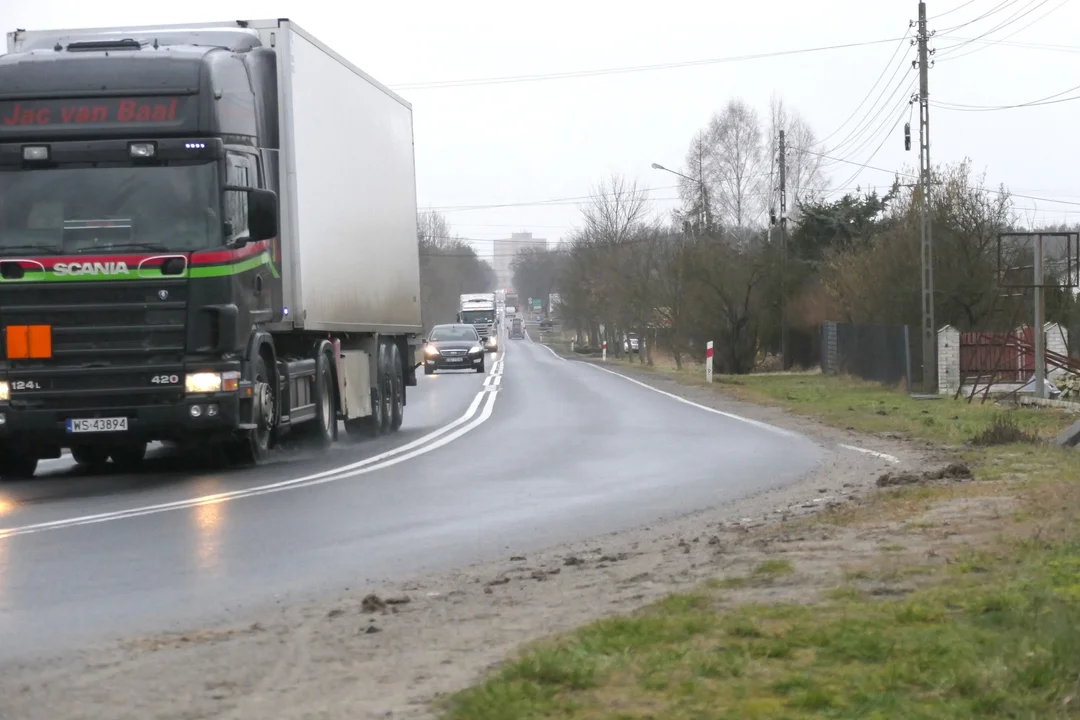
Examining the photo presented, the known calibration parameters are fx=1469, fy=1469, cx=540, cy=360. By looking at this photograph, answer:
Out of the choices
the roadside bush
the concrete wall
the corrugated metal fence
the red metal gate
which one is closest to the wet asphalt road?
the roadside bush

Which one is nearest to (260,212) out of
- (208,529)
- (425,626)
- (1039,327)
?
(208,529)

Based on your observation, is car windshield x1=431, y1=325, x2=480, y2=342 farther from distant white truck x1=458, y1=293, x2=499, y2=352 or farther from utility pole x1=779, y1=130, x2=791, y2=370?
distant white truck x1=458, y1=293, x2=499, y2=352

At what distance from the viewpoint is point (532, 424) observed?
2297 cm

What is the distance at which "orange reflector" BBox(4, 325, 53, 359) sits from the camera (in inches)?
551

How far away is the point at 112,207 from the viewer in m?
14.1

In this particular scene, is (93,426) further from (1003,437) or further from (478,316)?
(478,316)

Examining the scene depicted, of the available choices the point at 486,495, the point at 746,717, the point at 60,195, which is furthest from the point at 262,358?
the point at 746,717

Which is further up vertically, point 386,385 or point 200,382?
point 200,382

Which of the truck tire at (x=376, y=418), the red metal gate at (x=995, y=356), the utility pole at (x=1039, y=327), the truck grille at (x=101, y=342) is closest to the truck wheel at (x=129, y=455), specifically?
the truck grille at (x=101, y=342)

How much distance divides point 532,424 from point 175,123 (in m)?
10.0

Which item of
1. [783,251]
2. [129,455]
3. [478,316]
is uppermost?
[783,251]

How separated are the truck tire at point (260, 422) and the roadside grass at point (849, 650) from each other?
8039mm

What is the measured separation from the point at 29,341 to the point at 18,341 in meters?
0.10

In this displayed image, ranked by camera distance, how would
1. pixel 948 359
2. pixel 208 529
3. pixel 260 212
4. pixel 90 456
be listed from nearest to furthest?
pixel 208 529 < pixel 260 212 < pixel 90 456 < pixel 948 359
